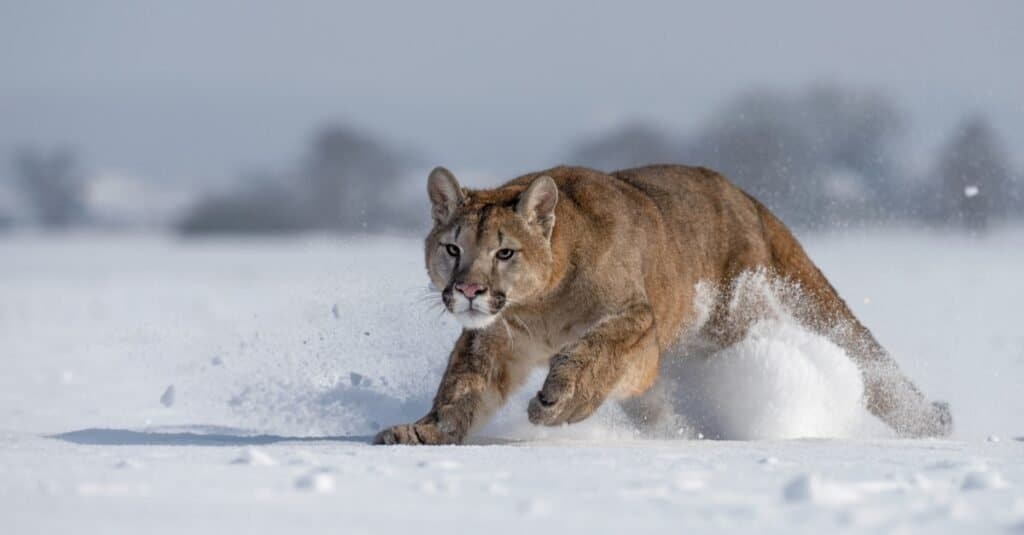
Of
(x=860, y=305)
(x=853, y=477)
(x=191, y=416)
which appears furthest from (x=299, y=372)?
(x=860, y=305)

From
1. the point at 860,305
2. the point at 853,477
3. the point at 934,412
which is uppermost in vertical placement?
the point at 853,477

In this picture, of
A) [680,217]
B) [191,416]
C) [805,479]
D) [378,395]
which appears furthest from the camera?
[191,416]

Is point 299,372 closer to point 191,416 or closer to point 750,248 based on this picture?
point 191,416

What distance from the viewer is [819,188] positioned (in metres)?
13.0

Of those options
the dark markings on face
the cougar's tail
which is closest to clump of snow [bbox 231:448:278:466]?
the dark markings on face

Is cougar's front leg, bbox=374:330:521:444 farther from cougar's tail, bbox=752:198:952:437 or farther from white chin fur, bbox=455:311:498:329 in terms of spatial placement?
cougar's tail, bbox=752:198:952:437

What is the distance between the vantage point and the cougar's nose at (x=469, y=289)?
6.24 metres

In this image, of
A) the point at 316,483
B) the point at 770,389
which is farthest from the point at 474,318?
the point at 770,389

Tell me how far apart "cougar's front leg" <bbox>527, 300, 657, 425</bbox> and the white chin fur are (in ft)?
1.20

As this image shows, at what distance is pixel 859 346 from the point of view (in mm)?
8234

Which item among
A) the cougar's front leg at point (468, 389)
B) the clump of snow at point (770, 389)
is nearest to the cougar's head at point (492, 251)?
the cougar's front leg at point (468, 389)

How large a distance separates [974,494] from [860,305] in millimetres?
11854

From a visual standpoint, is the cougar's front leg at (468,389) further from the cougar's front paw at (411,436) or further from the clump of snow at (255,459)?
the clump of snow at (255,459)

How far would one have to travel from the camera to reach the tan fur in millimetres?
6379
